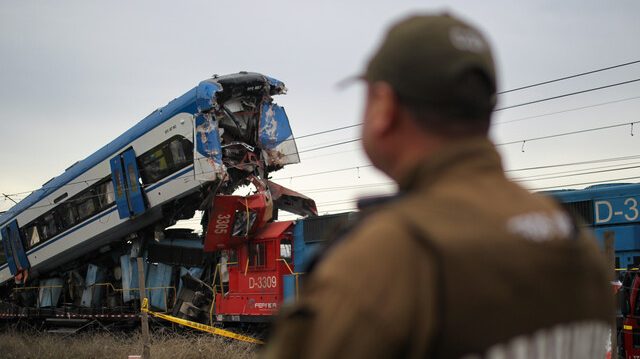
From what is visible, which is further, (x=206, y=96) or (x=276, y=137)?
(x=276, y=137)

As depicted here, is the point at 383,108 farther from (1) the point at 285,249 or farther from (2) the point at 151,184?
(2) the point at 151,184

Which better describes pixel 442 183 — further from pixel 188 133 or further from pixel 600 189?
pixel 188 133

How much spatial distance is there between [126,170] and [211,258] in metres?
3.10

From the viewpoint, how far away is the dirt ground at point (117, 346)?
480 inches

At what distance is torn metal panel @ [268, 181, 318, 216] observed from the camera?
17000 millimetres

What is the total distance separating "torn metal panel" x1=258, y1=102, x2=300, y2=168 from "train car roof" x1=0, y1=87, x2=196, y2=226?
1.90 m

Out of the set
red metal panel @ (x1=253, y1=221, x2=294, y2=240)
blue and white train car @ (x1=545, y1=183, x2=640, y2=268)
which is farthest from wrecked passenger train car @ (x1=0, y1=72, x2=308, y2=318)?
blue and white train car @ (x1=545, y1=183, x2=640, y2=268)

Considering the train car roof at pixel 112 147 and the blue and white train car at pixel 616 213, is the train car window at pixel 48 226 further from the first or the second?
the blue and white train car at pixel 616 213

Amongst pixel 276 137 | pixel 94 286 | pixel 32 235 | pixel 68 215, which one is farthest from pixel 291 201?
pixel 32 235

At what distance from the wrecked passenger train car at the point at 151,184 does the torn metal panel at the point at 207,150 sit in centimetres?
2

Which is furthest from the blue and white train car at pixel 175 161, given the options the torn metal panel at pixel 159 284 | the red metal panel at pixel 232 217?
the torn metal panel at pixel 159 284

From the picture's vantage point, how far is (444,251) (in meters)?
1.02

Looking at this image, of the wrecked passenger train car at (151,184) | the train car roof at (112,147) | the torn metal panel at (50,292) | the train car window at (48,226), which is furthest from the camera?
the torn metal panel at (50,292)

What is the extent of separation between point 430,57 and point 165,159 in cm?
1582
